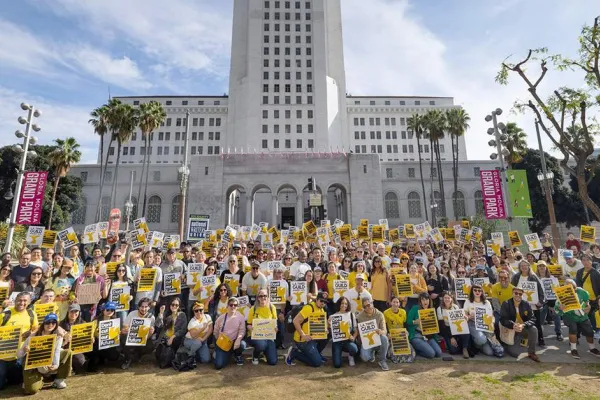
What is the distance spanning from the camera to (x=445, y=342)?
27.5 ft

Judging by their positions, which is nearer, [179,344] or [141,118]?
[179,344]

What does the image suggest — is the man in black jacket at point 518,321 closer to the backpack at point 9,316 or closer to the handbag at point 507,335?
the handbag at point 507,335

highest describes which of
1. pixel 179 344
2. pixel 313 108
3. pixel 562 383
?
pixel 313 108

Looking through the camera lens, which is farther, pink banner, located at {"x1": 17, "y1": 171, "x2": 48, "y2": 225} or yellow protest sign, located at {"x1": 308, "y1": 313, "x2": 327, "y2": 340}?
pink banner, located at {"x1": 17, "y1": 171, "x2": 48, "y2": 225}

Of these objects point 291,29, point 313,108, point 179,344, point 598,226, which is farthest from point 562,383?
point 291,29

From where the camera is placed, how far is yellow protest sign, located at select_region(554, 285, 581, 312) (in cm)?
781

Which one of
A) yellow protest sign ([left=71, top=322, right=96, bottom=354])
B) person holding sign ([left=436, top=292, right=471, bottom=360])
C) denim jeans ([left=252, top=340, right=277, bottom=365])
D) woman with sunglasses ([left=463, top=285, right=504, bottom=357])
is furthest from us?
woman with sunglasses ([left=463, top=285, right=504, bottom=357])

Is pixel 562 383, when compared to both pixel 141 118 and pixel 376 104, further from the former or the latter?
pixel 376 104

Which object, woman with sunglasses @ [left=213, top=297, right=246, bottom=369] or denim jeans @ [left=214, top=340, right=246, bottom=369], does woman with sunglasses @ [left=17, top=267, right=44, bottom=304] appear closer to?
woman with sunglasses @ [left=213, top=297, right=246, bottom=369]

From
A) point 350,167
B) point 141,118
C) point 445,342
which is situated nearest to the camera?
point 445,342

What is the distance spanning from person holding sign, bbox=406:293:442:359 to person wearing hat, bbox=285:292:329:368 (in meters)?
2.20

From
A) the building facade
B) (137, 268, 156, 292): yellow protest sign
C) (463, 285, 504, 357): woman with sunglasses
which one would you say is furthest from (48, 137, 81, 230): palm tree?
(463, 285, 504, 357): woman with sunglasses

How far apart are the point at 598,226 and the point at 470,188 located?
16.8 metres

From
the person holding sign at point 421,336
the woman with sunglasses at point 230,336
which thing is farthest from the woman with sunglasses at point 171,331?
the person holding sign at point 421,336
